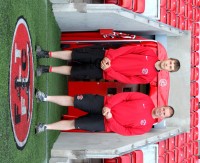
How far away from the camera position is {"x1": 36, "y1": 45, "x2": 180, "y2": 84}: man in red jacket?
3.85m

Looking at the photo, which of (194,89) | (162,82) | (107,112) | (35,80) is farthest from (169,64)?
(194,89)

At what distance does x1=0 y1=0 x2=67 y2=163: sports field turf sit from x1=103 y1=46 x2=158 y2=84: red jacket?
765 mm

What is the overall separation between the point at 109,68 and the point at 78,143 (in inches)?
55.5

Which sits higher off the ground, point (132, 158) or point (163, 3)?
Result: point (163, 3)

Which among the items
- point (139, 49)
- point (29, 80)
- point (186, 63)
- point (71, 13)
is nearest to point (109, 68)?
point (139, 49)

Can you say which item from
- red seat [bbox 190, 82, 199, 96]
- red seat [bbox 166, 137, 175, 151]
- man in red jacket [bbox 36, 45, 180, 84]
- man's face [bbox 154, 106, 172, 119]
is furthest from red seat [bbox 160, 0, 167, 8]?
man's face [bbox 154, 106, 172, 119]

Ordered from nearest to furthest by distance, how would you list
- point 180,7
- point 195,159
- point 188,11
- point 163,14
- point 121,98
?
point 121,98 < point 163,14 < point 180,7 < point 188,11 < point 195,159

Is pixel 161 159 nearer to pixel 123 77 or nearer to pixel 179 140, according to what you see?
pixel 179 140

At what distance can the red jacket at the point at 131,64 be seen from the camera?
386 centimetres

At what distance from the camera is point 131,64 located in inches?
153

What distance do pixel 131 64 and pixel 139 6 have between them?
6.21ft

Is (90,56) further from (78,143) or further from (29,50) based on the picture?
(78,143)

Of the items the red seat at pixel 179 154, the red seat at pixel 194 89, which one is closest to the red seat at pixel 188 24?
the red seat at pixel 194 89

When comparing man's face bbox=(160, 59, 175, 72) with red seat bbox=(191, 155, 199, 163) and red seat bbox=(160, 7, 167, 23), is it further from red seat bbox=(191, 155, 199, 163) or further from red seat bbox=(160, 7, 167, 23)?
red seat bbox=(191, 155, 199, 163)
